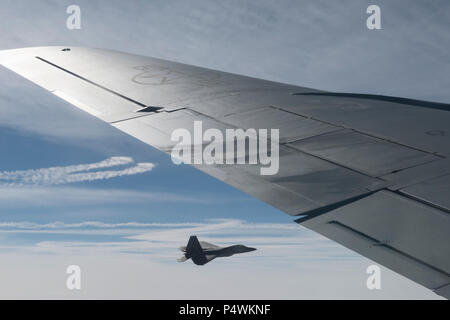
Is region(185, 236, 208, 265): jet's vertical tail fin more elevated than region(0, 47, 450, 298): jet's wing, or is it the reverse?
region(0, 47, 450, 298): jet's wing

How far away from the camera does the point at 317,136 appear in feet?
22.9

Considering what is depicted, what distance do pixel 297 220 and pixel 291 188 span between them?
828 mm

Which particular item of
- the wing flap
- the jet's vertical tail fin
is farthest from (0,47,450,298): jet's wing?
the jet's vertical tail fin

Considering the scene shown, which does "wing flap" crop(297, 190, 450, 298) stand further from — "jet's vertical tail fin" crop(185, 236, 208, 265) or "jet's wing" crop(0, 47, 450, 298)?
"jet's vertical tail fin" crop(185, 236, 208, 265)

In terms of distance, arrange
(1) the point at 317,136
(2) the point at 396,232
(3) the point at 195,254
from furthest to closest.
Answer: (3) the point at 195,254 < (1) the point at 317,136 < (2) the point at 396,232

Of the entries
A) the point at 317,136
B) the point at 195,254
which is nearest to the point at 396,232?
the point at 317,136

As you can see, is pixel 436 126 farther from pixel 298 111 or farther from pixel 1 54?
pixel 1 54

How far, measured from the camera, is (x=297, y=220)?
438cm

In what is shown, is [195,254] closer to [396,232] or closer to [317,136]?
[317,136]

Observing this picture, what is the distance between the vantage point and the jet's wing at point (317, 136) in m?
3.91

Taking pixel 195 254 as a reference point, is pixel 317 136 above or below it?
above

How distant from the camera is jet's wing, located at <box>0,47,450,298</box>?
391 centimetres

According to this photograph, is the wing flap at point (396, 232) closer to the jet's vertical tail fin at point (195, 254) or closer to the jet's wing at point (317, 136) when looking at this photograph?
the jet's wing at point (317, 136)

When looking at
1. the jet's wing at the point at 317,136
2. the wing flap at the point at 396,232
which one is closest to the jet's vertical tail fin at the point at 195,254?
the jet's wing at the point at 317,136
